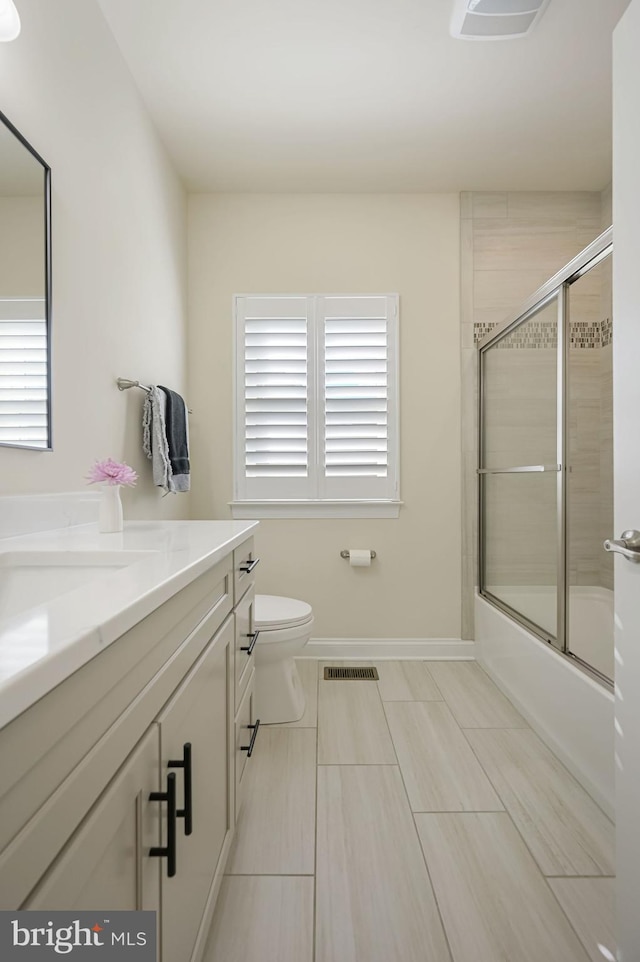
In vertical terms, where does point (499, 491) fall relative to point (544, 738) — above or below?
above

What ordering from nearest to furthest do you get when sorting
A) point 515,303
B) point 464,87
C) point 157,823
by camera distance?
point 157,823 → point 464,87 → point 515,303

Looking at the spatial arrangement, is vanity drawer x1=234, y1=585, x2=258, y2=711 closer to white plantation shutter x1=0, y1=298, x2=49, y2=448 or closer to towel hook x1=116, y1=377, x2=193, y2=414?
white plantation shutter x1=0, y1=298, x2=49, y2=448

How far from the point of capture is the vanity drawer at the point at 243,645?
147cm

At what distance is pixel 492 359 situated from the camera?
2.91 meters

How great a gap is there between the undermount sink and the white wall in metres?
0.30

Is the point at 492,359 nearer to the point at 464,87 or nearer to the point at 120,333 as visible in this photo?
the point at 464,87

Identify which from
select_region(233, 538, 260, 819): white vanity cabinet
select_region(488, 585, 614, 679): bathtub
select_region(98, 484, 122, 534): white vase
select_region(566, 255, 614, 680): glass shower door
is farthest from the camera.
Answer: select_region(566, 255, 614, 680): glass shower door

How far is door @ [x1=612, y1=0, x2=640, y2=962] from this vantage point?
1.09m

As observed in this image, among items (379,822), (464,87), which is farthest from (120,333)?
(379,822)

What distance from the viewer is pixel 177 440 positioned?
7.98 feet

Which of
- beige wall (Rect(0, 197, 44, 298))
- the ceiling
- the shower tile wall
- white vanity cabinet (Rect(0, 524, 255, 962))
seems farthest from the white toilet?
the ceiling

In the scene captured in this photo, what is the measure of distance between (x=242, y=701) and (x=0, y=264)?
128cm

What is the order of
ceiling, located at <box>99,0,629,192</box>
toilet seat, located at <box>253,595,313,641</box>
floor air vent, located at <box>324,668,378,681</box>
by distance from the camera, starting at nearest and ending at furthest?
ceiling, located at <box>99,0,629,192</box> < toilet seat, located at <box>253,595,313,641</box> < floor air vent, located at <box>324,668,378,681</box>

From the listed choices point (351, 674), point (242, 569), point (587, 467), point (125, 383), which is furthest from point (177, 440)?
point (587, 467)
